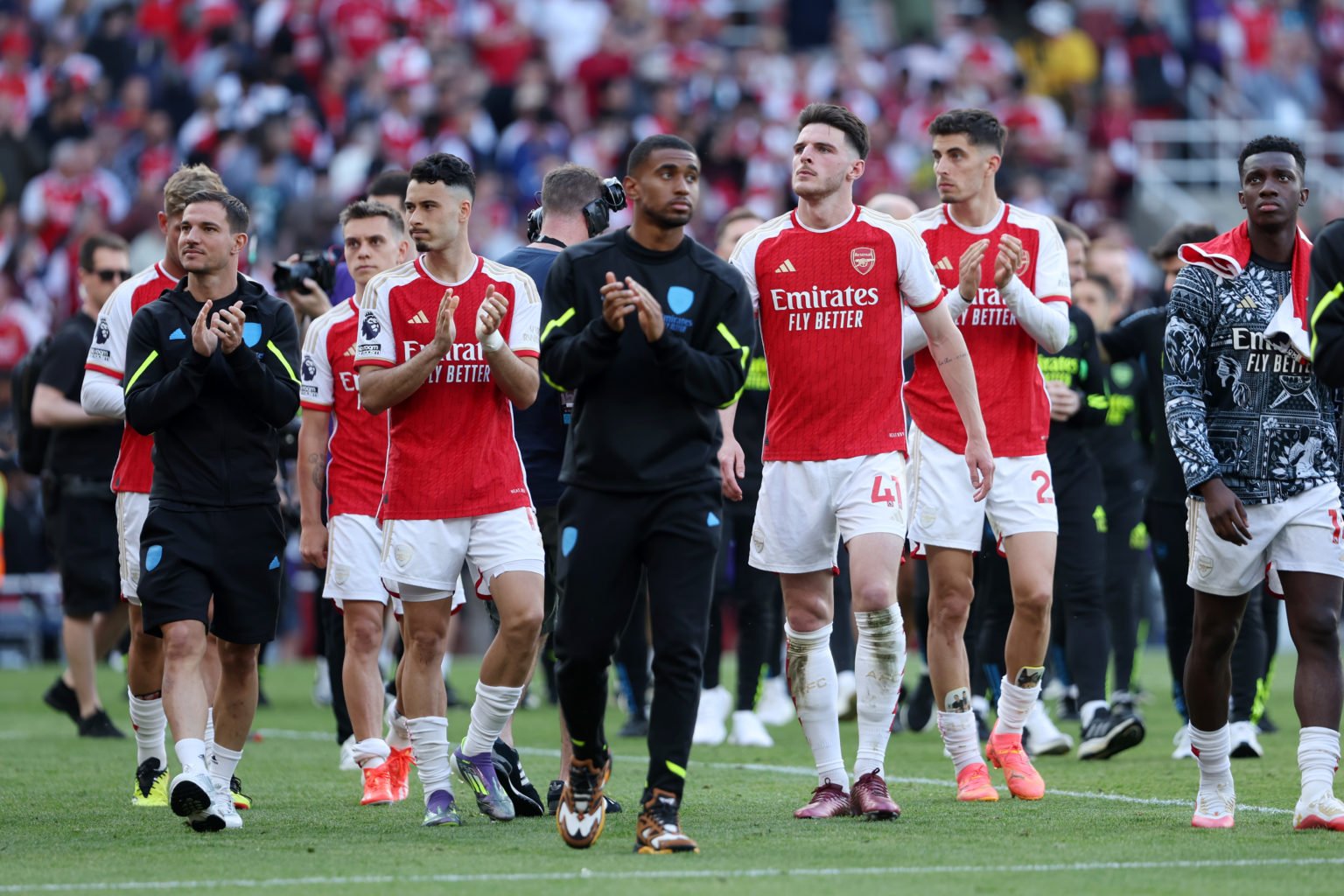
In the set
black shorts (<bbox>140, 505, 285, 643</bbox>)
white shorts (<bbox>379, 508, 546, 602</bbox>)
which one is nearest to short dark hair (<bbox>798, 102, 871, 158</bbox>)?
white shorts (<bbox>379, 508, 546, 602</bbox>)

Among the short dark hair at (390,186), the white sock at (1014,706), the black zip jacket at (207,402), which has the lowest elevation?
the white sock at (1014,706)

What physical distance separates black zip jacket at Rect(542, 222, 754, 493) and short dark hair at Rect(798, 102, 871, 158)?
4.61ft

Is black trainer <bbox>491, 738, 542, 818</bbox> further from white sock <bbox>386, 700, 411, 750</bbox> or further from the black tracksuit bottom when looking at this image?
the black tracksuit bottom

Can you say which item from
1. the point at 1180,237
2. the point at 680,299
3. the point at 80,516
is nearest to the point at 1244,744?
the point at 1180,237

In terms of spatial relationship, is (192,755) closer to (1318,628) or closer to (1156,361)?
(1318,628)

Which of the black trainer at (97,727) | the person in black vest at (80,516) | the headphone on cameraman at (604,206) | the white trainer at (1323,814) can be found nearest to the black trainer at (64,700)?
the person in black vest at (80,516)

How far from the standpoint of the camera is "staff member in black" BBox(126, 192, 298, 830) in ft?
25.9

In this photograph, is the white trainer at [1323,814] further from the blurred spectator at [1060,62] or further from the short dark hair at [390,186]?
the blurred spectator at [1060,62]

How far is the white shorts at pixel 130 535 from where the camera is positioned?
8977 mm

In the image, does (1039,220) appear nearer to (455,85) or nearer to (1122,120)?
(455,85)

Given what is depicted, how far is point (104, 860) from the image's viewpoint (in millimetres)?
6973

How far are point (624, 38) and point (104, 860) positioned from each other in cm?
2037

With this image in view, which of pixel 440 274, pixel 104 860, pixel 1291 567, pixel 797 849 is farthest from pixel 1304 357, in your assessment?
pixel 104 860

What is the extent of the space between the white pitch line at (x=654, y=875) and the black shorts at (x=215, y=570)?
5.77 ft
